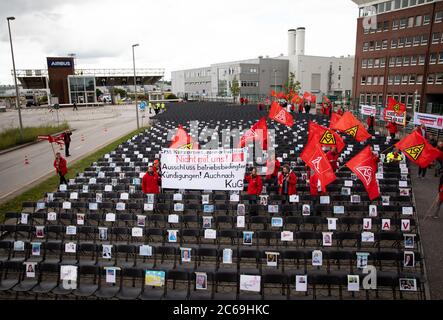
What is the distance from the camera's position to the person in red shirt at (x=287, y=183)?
41.0ft

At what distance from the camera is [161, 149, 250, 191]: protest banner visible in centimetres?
1075

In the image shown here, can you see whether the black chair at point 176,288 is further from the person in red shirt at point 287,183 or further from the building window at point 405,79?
the building window at point 405,79

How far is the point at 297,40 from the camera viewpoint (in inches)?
3349

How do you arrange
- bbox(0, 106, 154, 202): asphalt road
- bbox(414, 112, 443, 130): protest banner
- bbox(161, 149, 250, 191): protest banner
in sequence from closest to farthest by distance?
bbox(161, 149, 250, 191): protest banner < bbox(0, 106, 154, 202): asphalt road < bbox(414, 112, 443, 130): protest banner

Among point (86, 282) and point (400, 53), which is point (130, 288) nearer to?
point (86, 282)

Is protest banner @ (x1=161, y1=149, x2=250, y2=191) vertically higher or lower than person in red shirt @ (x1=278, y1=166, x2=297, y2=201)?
higher

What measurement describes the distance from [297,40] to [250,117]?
5366cm

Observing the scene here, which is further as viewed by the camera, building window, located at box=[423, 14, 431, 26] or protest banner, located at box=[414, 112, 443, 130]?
building window, located at box=[423, 14, 431, 26]

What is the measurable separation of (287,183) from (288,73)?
7577 cm

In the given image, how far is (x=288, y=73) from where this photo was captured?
275ft

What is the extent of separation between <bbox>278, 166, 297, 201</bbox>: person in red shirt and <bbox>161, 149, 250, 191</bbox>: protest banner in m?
2.47

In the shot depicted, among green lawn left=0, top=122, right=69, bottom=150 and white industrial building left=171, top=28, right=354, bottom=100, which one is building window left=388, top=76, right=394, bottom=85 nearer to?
white industrial building left=171, top=28, right=354, bottom=100

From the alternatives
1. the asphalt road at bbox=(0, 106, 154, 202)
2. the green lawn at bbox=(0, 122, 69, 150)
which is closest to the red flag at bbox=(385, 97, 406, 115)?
the asphalt road at bbox=(0, 106, 154, 202)

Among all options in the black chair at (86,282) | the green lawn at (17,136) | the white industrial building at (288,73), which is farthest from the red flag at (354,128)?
the white industrial building at (288,73)
